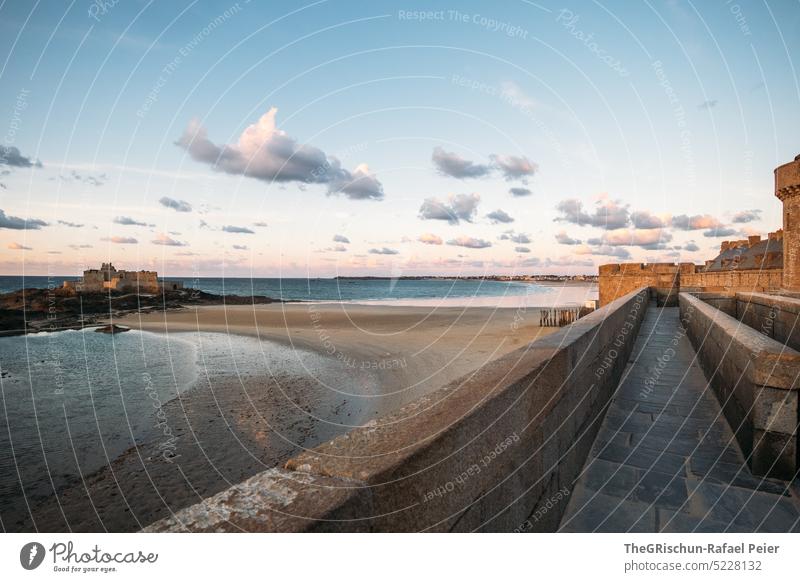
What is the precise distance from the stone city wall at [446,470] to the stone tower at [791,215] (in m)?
21.3

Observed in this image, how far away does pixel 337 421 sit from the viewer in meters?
9.73

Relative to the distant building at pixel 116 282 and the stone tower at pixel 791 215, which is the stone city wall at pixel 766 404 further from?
the distant building at pixel 116 282

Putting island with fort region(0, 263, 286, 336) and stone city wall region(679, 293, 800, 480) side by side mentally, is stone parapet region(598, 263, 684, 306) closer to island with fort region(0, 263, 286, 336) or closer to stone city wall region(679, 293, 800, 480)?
stone city wall region(679, 293, 800, 480)

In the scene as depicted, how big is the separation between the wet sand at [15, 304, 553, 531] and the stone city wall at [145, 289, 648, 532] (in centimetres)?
575

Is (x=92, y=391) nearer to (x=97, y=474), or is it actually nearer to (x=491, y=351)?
(x=97, y=474)

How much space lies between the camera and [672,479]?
10.6 feet

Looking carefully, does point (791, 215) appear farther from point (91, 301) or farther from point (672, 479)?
point (91, 301)

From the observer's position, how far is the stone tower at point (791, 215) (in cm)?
1722

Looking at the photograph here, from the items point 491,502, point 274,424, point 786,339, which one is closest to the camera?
point 491,502

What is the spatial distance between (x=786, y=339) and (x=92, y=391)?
1628 centimetres

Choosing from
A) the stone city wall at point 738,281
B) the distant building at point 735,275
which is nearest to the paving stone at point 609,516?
the distant building at point 735,275

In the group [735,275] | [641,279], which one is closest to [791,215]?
[641,279]
